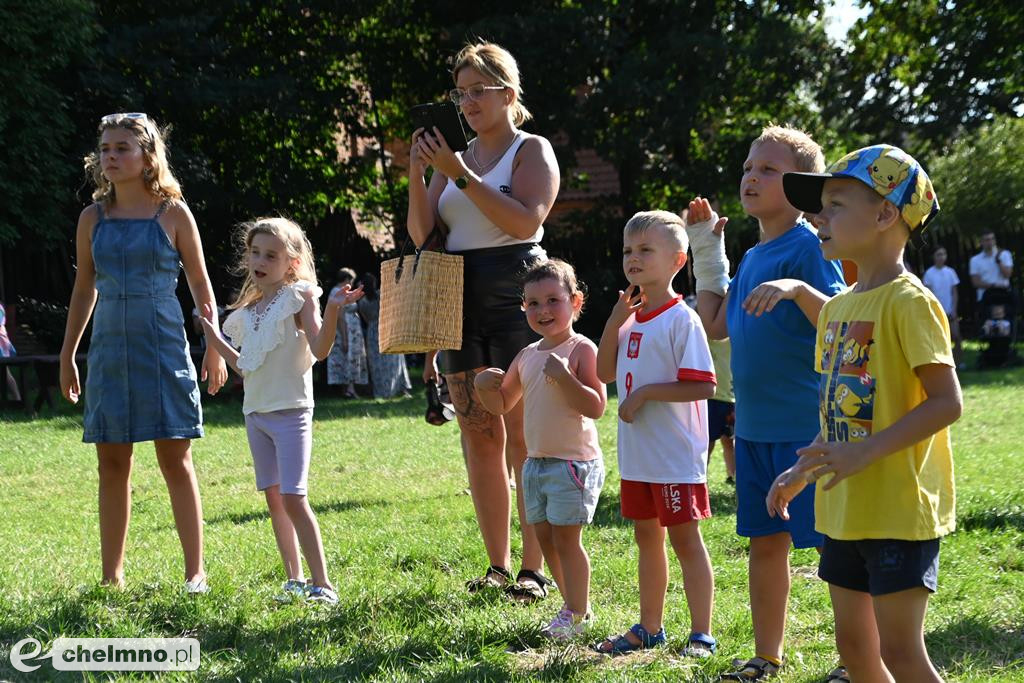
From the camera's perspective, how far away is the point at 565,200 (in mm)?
26750

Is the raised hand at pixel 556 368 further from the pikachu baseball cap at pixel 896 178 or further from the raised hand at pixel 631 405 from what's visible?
the pikachu baseball cap at pixel 896 178

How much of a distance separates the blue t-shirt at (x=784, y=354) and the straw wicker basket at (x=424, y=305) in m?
1.35

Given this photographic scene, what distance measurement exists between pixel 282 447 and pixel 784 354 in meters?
2.33

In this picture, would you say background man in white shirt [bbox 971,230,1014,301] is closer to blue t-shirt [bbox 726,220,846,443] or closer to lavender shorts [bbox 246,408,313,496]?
lavender shorts [bbox 246,408,313,496]

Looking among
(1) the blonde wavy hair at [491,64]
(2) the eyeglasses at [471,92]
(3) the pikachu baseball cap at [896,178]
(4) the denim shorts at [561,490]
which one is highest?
(1) the blonde wavy hair at [491,64]

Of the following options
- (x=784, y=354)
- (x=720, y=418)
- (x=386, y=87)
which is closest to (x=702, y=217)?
(x=784, y=354)

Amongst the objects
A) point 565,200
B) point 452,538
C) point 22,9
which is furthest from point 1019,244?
point 452,538

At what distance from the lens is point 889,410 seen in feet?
9.59

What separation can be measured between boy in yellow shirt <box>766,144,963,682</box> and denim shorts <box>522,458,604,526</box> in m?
1.43

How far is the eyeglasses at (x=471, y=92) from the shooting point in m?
4.91

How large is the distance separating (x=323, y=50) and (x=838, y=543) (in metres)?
21.1

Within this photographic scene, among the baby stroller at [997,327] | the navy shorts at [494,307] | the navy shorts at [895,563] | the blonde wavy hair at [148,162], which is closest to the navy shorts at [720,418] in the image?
the navy shorts at [494,307]

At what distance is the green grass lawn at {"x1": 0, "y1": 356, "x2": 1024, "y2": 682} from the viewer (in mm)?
4051

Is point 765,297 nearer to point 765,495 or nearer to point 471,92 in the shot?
point 765,495
